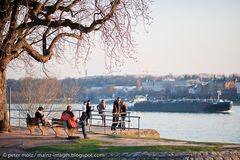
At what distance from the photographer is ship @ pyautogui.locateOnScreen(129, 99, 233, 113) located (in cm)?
9920

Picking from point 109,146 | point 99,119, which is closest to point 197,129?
point 99,119

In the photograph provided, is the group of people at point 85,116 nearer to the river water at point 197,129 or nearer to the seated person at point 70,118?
the seated person at point 70,118

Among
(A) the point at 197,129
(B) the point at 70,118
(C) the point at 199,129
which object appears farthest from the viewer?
(C) the point at 199,129

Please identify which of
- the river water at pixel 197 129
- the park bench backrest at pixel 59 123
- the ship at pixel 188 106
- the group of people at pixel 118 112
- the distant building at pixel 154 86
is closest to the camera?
the park bench backrest at pixel 59 123

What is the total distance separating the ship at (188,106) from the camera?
99200mm

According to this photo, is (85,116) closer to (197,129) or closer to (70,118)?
(70,118)

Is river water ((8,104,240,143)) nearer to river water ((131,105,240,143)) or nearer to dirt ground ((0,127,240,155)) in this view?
river water ((131,105,240,143))

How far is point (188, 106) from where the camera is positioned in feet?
340

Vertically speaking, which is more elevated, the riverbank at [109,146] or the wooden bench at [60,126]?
the wooden bench at [60,126]

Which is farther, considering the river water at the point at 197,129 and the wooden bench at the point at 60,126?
the river water at the point at 197,129

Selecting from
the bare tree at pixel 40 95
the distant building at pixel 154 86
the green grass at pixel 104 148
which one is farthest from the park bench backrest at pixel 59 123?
the distant building at pixel 154 86

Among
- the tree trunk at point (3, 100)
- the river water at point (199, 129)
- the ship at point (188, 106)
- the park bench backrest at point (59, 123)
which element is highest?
the tree trunk at point (3, 100)

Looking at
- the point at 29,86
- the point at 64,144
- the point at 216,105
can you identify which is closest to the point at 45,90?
the point at 29,86

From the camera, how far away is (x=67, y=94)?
45.2 meters
